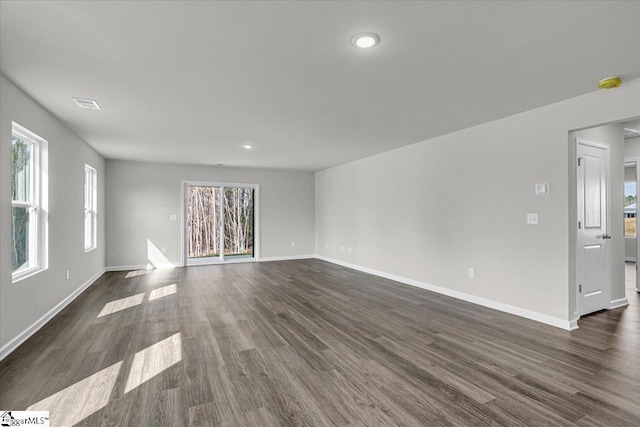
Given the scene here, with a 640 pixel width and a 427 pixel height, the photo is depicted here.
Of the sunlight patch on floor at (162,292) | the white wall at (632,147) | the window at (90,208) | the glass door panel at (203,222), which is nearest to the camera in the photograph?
the sunlight patch on floor at (162,292)

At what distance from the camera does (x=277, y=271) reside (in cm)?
684

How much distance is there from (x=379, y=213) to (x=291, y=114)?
310 cm

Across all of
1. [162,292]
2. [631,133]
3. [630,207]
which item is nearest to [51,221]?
[162,292]

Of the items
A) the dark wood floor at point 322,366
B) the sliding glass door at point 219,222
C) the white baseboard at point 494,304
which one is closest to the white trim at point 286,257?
the sliding glass door at point 219,222

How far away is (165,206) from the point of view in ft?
24.3

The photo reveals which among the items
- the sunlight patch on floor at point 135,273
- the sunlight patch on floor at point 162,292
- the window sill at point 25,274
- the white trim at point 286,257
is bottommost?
the sunlight patch on floor at point 162,292

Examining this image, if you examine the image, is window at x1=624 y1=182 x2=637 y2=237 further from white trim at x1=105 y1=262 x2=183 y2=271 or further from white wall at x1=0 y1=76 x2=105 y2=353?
white wall at x1=0 y1=76 x2=105 y2=353

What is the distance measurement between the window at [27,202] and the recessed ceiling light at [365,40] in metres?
3.22

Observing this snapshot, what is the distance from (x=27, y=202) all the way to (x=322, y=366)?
135 inches

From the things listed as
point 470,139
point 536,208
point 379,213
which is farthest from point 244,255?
point 536,208

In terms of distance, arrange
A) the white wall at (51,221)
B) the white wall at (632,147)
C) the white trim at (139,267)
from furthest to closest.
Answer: the white trim at (139,267) < the white wall at (632,147) < the white wall at (51,221)

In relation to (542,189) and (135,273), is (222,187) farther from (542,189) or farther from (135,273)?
(542,189)

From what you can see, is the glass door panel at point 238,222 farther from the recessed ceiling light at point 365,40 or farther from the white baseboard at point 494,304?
the recessed ceiling light at point 365,40

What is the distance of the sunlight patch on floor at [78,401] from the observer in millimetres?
1880
